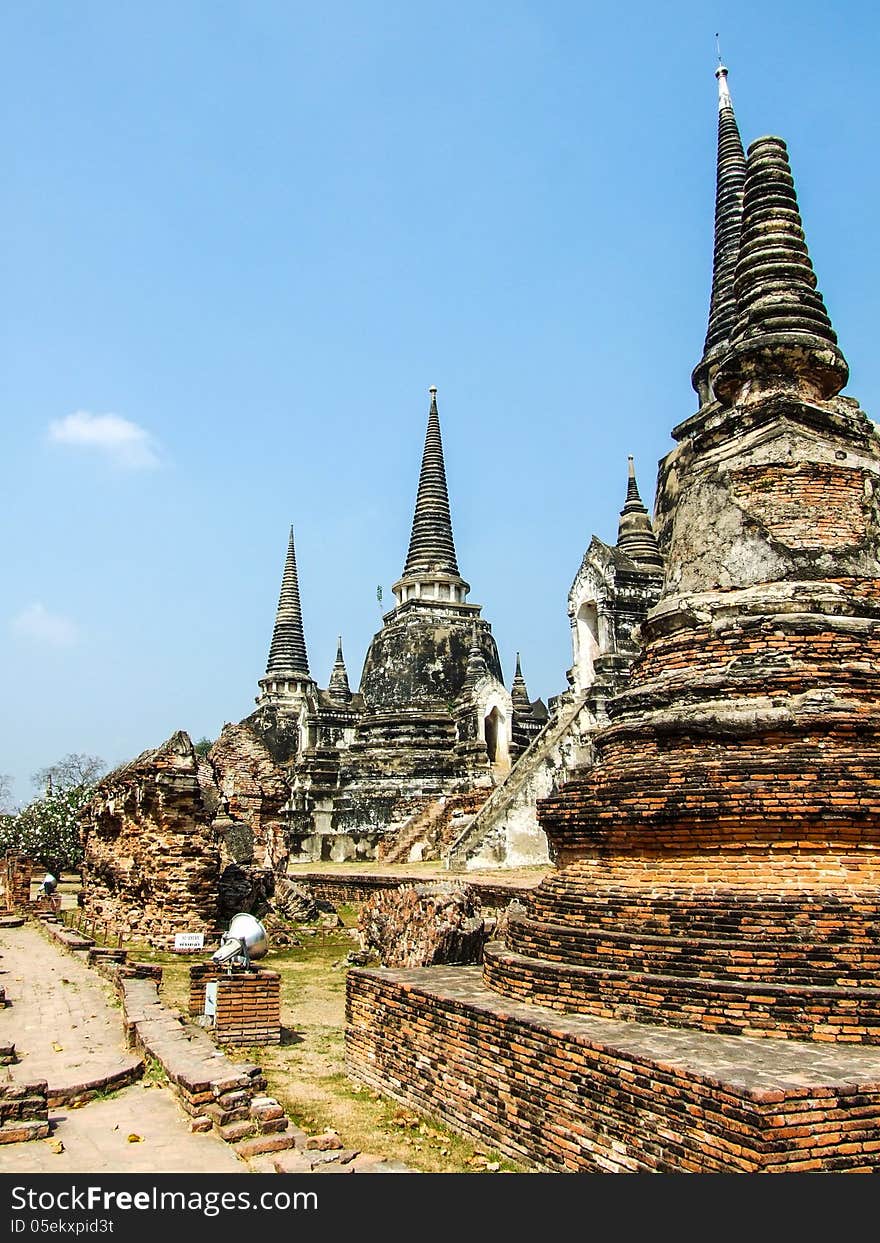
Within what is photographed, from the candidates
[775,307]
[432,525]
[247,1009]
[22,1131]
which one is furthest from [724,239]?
[432,525]

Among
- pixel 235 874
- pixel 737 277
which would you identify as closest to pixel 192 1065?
pixel 737 277

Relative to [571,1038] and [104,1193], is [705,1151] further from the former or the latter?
[104,1193]

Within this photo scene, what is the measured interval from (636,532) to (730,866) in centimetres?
2000

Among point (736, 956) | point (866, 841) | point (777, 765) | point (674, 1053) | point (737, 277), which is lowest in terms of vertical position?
point (674, 1053)

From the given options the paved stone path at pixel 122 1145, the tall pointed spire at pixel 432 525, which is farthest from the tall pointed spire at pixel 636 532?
the paved stone path at pixel 122 1145

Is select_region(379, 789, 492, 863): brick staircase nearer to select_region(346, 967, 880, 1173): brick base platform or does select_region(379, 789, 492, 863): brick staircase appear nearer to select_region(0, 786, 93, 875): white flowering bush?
select_region(0, 786, 93, 875): white flowering bush

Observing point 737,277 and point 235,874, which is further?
point 235,874

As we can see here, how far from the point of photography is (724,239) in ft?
57.5

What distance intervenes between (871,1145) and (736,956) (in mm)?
1770

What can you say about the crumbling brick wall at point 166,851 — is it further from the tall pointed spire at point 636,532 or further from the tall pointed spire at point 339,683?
the tall pointed spire at point 339,683

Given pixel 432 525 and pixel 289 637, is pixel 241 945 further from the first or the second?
pixel 289 637

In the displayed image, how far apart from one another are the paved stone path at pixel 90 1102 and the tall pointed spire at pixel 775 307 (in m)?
7.93

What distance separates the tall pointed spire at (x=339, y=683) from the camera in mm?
42875

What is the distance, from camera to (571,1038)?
5891mm
